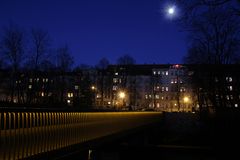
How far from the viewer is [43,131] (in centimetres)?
1069

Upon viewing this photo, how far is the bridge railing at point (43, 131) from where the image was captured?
8742 millimetres

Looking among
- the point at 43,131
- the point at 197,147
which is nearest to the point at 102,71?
the point at 197,147

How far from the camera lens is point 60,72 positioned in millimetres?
80688

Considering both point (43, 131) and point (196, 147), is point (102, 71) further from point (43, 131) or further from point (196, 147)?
point (43, 131)

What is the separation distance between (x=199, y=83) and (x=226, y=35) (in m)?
15.2

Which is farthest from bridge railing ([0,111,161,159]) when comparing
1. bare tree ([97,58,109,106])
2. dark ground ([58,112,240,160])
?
bare tree ([97,58,109,106])

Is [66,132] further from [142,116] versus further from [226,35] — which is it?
[226,35]

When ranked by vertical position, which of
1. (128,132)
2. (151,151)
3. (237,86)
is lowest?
(151,151)

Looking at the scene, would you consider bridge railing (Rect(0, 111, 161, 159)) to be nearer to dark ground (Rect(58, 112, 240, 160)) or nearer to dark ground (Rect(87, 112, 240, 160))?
dark ground (Rect(58, 112, 240, 160))

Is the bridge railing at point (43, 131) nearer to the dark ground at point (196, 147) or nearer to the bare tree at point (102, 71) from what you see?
the dark ground at point (196, 147)

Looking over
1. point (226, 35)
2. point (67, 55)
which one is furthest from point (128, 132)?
point (67, 55)

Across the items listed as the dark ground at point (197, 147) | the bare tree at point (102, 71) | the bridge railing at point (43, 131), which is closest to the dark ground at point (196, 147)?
the dark ground at point (197, 147)

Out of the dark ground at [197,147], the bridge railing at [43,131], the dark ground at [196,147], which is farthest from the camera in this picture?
the dark ground at [196,147]

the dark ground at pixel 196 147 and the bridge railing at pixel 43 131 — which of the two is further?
the dark ground at pixel 196 147
